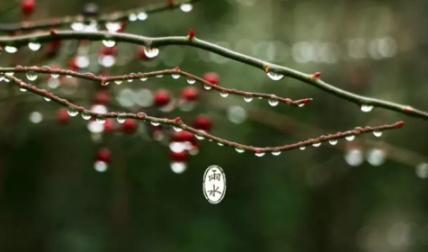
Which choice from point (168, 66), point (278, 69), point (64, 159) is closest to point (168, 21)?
point (168, 66)

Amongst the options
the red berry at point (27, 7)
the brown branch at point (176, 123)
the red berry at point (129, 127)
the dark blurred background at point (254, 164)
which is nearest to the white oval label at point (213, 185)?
the red berry at point (129, 127)

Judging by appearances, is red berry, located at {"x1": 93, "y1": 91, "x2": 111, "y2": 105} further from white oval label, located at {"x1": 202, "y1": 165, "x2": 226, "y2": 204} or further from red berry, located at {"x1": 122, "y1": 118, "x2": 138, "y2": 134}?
white oval label, located at {"x1": 202, "y1": 165, "x2": 226, "y2": 204}

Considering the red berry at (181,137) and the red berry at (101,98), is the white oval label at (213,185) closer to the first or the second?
the red berry at (181,137)

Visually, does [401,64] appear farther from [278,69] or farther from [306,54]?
[278,69]

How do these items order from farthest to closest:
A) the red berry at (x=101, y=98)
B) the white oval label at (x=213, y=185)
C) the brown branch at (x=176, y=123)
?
the red berry at (x=101, y=98)
the white oval label at (x=213, y=185)
the brown branch at (x=176, y=123)

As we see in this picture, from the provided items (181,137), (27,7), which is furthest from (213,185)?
(27,7)

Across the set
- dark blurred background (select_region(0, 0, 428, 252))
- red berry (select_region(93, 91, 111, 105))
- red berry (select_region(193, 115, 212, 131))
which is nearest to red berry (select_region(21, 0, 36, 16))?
red berry (select_region(93, 91, 111, 105))
